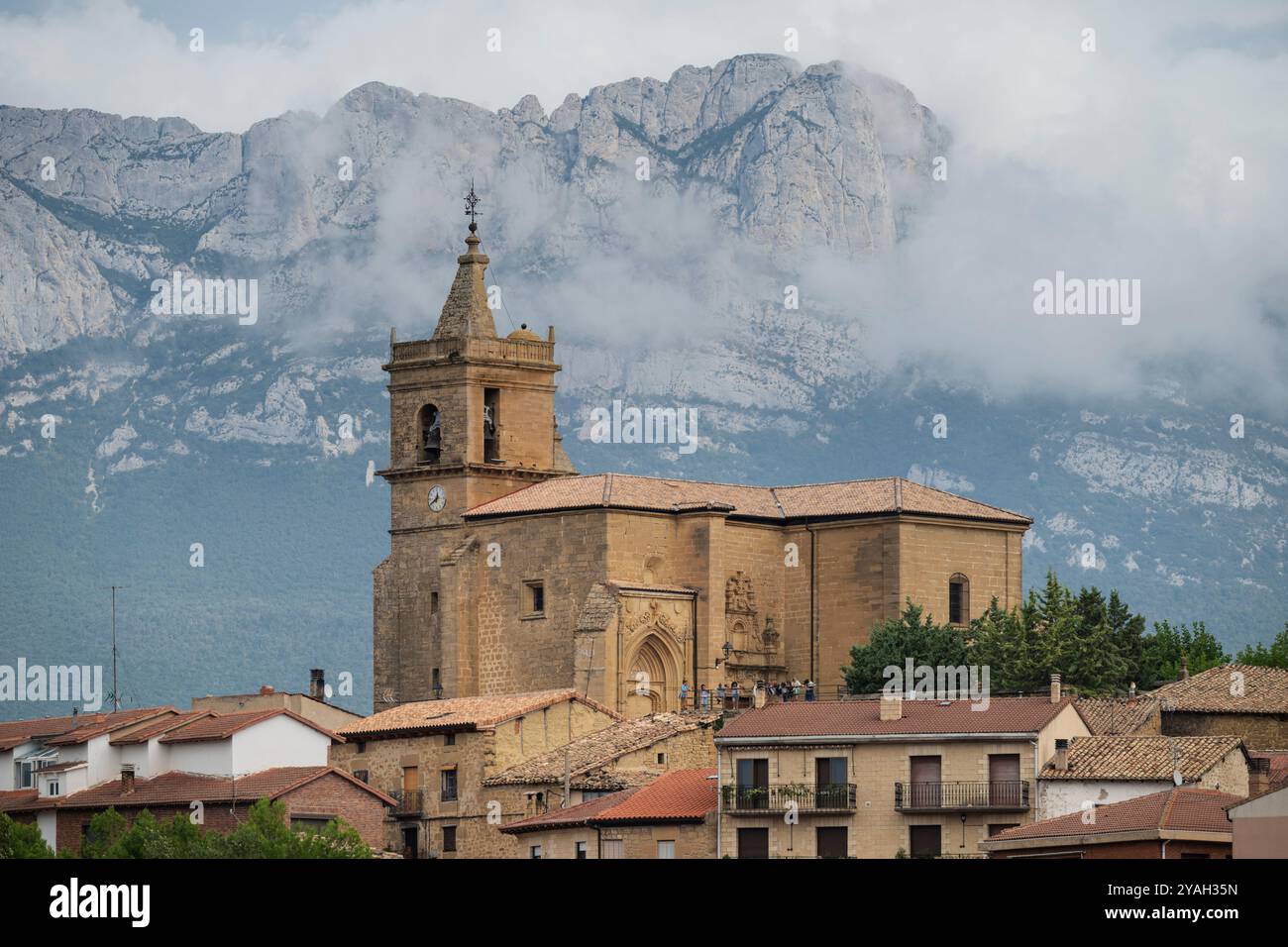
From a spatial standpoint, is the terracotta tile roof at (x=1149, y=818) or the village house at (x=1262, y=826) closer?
the village house at (x=1262, y=826)

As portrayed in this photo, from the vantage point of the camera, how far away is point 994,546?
8744cm

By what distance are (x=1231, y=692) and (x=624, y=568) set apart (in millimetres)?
18160

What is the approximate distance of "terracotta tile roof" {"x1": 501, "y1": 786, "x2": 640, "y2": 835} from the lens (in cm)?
6700

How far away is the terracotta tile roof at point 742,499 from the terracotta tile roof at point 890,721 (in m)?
17.4

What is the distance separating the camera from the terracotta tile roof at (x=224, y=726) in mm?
74500

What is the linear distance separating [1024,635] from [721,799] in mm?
15135

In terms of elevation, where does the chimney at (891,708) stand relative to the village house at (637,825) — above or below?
above

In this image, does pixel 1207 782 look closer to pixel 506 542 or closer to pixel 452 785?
pixel 452 785

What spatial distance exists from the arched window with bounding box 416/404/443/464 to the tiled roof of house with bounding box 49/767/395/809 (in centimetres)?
1785

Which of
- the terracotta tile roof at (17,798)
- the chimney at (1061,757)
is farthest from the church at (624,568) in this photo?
the chimney at (1061,757)

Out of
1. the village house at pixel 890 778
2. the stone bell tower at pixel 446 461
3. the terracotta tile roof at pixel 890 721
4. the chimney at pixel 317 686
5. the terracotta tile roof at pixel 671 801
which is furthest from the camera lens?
the chimney at pixel 317 686

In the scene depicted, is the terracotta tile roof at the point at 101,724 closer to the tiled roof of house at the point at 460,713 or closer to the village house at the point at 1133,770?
the tiled roof of house at the point at 460,713

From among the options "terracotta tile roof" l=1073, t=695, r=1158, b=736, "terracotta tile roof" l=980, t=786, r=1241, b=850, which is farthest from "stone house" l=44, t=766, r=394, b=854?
"terracotta tile roof" l=980, t=786, r=1241, b=850

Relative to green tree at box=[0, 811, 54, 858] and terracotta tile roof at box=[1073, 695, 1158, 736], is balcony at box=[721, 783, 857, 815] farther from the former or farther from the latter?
green tree at box=[0, 811, 54, 858]
